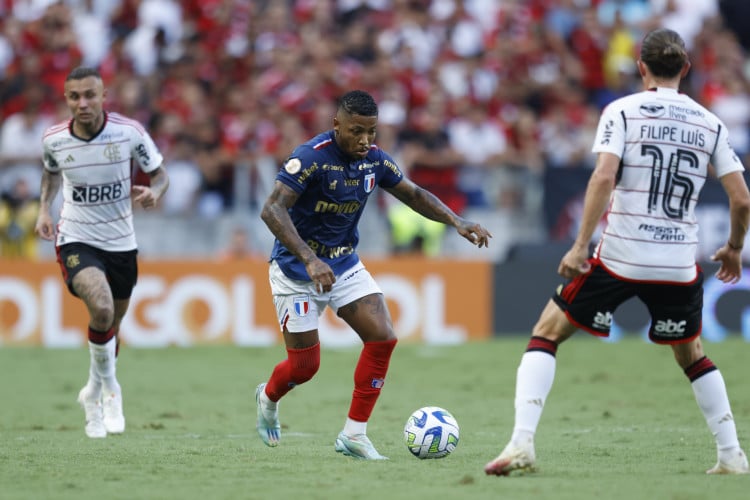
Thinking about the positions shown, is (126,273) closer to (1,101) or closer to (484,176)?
(484,176)

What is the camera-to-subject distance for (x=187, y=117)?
20406mm

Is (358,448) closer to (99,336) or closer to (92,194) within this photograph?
(99,336)

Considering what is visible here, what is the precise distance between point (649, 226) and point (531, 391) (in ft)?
3.86

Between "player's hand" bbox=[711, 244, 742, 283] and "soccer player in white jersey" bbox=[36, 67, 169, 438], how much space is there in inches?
182

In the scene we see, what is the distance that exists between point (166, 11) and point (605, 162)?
16449 mm

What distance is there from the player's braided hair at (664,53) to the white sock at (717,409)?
1.84 m

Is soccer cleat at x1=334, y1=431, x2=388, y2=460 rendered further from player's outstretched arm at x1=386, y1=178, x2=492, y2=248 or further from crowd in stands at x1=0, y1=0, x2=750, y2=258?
crowd in stands at x1=0, y1=0, x2=750, y2=258

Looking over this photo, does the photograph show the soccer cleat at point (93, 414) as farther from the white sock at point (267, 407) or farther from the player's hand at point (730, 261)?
the player's hand at point (730, 261)

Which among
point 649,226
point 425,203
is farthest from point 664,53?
point 425,203

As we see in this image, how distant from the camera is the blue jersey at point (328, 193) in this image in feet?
27.9

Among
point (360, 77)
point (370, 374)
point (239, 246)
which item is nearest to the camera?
point (370, 374)

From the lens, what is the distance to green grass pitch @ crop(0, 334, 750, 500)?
7.09m

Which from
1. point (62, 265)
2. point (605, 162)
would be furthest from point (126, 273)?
point (605, 162)

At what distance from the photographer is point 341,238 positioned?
29.1ft
